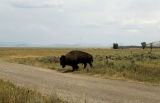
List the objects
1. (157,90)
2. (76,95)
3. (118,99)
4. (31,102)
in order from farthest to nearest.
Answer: (157,90)
(76,95)
(118,99)
(31,102)

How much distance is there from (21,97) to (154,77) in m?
11.0

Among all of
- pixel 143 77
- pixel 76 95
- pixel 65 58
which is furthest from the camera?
pixel 65 58

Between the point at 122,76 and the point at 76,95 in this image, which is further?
the point at 122,76

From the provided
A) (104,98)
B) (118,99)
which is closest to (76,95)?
(104,98)

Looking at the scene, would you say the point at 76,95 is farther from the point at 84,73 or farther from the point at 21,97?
the point at 84,73

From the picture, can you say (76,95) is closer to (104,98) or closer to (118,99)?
(104,98)

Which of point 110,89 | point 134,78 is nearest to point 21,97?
point 110,89

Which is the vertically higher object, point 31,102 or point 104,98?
point 31,102

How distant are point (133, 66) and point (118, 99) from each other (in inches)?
364

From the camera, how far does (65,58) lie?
823 inches

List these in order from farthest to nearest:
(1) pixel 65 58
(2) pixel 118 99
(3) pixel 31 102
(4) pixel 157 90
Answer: (1) pixel 65 58
(4) pixel 157 90
(2) pixel 118 99
(3) pixel 31 102

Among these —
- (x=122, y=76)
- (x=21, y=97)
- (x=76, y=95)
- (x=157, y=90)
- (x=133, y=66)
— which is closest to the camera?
(x=21, y=97)

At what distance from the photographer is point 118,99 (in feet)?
31.8

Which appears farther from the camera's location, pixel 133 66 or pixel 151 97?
pixel 133 66
